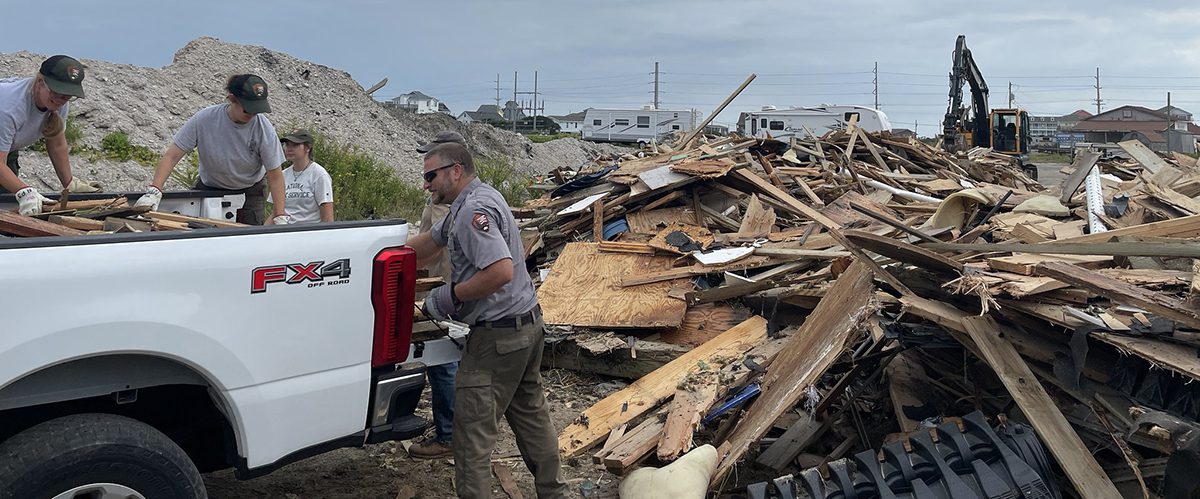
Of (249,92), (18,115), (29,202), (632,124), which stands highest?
(632,124)

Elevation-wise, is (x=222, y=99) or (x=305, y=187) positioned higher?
(x=222, y=99)

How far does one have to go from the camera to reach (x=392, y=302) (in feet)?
11.5

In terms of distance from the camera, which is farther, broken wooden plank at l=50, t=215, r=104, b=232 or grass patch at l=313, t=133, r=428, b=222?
grass patch at l=313, t=133, r=428, b=222

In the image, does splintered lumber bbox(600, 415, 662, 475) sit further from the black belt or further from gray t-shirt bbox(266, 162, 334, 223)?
gray t-shirt bbox(266, 162, 334, 223)

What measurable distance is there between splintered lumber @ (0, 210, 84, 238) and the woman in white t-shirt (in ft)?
8.60

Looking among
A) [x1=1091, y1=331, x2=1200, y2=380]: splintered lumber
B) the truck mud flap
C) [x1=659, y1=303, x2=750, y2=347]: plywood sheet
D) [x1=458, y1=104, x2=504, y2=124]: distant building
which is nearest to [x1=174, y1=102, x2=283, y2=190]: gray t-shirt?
[x1=659, y1=303, x2=750, y2=347]: plywood sheet

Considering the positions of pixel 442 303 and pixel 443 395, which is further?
pixel 443 395

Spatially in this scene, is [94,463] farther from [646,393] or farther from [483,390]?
[646,393]

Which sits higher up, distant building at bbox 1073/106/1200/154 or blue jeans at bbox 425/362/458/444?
distant building at bbox 1073/106/1200/154

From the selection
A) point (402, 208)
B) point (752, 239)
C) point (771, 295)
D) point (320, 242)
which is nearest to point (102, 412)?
point (320, 242)

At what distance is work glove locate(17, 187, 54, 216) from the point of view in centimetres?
404

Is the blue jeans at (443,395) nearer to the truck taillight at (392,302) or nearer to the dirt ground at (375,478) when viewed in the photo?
the dirt ground at (375,478)

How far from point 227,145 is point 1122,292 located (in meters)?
5.02

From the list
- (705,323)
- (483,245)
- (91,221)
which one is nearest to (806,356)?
(483,245)
